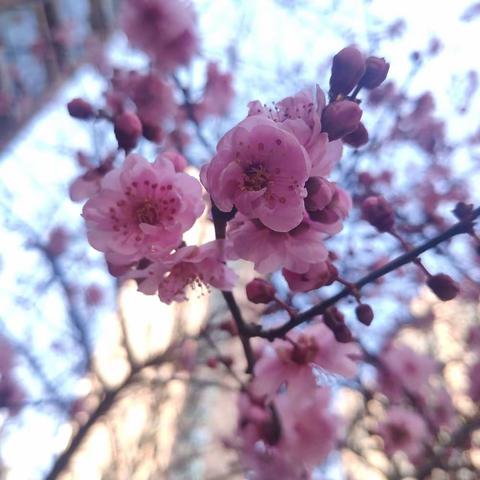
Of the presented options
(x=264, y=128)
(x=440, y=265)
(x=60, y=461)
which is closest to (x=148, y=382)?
(x=60, y=461)

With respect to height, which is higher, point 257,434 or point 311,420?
point 257,434

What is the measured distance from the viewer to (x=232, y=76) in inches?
148

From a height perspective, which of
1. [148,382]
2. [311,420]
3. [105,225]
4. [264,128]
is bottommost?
[148,382]

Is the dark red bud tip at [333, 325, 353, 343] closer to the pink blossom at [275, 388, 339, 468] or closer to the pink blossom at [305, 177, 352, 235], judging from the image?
the pink blossom at [305, 177, 352, 235]

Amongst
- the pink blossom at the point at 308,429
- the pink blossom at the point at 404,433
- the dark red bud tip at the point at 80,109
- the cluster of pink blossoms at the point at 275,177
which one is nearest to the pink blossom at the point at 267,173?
the cluster of pink blossoms at the point at 275,177

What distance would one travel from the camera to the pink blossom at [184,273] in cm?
111

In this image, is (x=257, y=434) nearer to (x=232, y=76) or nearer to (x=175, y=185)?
(x=175, y=185)

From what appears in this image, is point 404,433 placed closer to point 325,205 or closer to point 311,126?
point 325,205

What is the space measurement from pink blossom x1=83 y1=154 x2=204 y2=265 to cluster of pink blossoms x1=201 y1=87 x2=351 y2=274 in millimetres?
127

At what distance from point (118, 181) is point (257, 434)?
991 mm

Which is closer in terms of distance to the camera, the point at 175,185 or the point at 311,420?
the point at 175,185

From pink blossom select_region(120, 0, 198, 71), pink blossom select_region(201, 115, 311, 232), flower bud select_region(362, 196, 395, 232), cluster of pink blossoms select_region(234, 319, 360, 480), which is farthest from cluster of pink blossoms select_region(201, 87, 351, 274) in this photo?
pink blossom select_region(120, 0, 198, 71)

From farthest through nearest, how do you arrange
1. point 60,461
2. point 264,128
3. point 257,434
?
point 60,461
point 257,434
point 264,128

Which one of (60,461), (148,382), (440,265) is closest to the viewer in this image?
(60,461)
